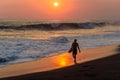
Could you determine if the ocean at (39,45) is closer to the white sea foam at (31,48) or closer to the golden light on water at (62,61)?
the white sea foam at (31,48)

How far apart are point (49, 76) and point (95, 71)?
5.63ft

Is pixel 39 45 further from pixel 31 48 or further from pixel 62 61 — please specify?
pixel 62 61

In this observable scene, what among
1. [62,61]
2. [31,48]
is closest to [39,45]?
[31,48]

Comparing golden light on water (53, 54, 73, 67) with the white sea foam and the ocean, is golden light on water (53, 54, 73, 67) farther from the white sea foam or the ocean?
the white sea foam

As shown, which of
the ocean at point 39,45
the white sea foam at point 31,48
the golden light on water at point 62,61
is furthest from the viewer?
the ocean at point 39,45

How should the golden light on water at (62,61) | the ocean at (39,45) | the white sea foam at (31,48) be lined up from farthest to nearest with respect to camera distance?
1. the ocean at (39,45)
2. the white sea foam at (31,48)
3. the golden light on water at (62,61)

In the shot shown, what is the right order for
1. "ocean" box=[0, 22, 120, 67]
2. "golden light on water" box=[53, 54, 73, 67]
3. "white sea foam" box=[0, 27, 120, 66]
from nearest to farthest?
"golden light on water" box=[53, 54, 73, 67] → "white sea foam" box=[0, 27, 120, 66] → "ocean" box=[0, 22, 120, 67]

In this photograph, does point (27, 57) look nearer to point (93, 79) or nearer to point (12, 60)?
point (12, 60)

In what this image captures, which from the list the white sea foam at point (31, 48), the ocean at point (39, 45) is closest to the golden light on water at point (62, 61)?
the ocean at point (39, 45)

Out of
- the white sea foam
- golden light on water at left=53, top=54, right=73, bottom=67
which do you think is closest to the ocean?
the white sea foam

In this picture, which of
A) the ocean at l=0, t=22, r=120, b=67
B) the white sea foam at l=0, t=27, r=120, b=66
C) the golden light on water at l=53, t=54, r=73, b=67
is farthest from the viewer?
the ocean at l=0, t=22, r=120, b=67

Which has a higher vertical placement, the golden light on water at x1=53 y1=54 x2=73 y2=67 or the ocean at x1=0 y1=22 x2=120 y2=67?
the ocean at x1=0 y1=22 x2=120 y2=67

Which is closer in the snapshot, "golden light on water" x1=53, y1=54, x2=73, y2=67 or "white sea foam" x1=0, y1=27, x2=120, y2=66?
"golden light on water" x1=53, y1=54, x2=73, y2=67

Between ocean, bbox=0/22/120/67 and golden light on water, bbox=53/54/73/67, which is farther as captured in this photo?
ocean, bbox=0/22/120/67
